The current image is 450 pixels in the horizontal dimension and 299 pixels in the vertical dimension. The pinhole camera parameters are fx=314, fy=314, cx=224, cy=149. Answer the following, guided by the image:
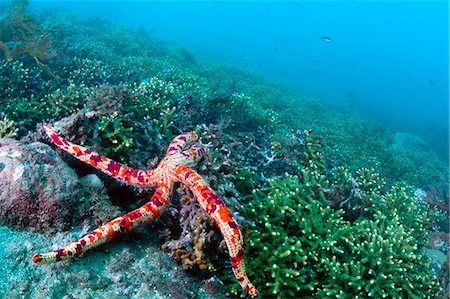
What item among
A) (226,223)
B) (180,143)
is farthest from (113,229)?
(180,143)

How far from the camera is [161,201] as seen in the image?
3963mm

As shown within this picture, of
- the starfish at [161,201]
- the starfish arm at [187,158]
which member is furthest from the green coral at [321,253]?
the starfish arm at [187,158]

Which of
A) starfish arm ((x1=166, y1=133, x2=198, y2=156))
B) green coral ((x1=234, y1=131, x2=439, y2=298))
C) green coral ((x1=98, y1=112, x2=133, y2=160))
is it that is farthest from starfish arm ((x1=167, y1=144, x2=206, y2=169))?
green coral ((x1=98, y1=112, x2=133, y2=160))

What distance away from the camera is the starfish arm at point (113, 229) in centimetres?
326

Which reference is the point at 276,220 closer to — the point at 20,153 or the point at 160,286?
the point at 160,286

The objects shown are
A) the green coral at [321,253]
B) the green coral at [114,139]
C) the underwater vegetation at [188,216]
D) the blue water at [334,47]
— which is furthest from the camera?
the blue water at [334,47]

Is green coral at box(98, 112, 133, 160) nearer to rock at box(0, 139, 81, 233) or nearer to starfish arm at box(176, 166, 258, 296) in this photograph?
rock at box(0, 139, 81, 233)

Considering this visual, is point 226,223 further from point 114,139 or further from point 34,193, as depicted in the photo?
point 114,139

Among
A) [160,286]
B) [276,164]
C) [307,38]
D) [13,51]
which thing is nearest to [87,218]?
[160,286]

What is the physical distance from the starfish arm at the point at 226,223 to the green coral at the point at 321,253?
2.59ft

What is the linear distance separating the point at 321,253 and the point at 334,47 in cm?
13761

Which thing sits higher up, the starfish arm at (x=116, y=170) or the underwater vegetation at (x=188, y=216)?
the starfish arm at (x=116, y=170)

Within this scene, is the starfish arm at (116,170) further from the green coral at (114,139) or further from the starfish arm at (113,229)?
the green coral at (114,139)

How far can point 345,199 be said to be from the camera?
Answer: 675cm
